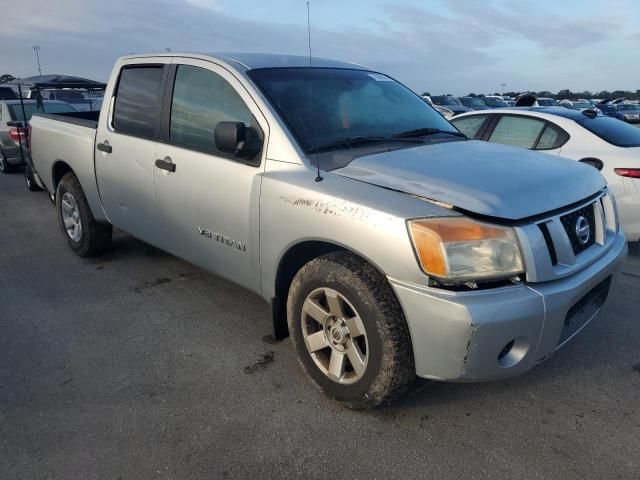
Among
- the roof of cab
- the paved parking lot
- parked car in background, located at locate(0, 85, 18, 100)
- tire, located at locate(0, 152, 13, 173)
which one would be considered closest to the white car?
the paved parking lot

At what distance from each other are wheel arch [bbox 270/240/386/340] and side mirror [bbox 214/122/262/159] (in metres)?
0.63

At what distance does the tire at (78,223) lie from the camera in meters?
4.78

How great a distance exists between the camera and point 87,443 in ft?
8.02

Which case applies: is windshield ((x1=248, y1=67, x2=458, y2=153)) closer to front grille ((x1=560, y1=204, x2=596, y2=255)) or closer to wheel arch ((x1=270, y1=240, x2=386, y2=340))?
wheel arch ((x1=270, y1=240, x2=386, y2=340))

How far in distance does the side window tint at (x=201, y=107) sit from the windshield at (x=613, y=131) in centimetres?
412

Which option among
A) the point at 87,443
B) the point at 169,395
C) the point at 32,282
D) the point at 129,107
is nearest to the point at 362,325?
the point at 169,395

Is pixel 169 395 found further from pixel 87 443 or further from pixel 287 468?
pixel 287 468

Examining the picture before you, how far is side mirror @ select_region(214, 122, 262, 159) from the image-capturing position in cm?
283

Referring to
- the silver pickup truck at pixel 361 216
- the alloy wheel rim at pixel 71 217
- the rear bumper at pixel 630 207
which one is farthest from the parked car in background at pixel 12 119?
the rear bumper at pixel 630 207

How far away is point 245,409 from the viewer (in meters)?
2.72

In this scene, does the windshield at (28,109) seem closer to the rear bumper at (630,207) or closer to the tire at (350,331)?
the tire at (350,331)

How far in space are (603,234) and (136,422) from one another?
2.64 metres

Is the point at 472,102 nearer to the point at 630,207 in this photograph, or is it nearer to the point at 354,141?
the point at 630,207

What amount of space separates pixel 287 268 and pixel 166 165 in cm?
125
